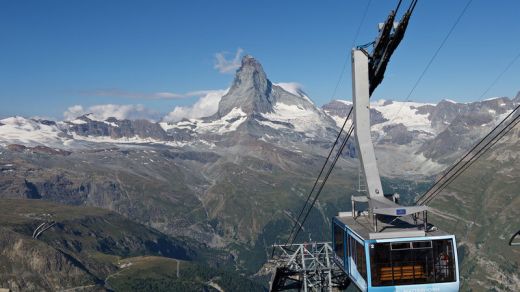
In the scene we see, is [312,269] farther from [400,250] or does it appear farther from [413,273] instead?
[400,250]

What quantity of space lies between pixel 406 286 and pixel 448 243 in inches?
140

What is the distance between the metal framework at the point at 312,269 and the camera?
50.9 meters

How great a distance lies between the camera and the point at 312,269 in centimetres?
5094

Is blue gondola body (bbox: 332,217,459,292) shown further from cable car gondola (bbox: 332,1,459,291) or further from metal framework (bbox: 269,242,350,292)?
metal framework (bbox: 269,242,350,292)

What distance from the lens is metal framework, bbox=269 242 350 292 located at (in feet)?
167

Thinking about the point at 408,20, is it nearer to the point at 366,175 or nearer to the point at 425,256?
the point at 366,175

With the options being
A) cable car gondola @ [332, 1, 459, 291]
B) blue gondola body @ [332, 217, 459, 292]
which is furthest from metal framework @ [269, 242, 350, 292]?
blue gondola body @ [332, 217, 459, 292]

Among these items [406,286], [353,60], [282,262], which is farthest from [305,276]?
[353,60]

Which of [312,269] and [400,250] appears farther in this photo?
[312,269]

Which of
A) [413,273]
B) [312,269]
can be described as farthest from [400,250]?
[312,269]

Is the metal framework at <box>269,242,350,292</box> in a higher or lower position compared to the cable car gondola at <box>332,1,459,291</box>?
lower

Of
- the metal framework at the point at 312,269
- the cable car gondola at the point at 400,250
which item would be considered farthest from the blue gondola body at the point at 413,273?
the metal framework at the point at 312,269

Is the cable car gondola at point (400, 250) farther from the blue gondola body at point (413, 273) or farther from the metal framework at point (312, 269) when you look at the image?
the metal framework at point (312, 269)

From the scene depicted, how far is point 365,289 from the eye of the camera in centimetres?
3419
